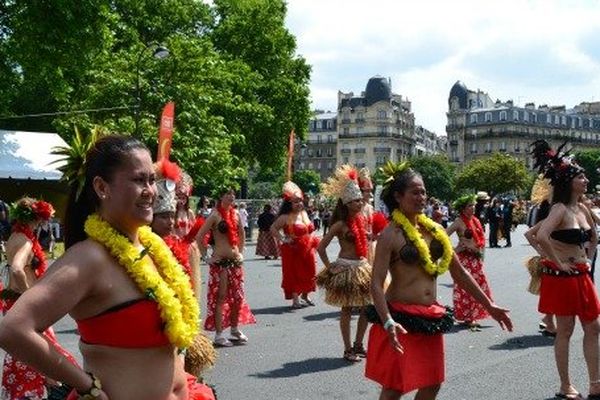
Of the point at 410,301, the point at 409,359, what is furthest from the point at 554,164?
the point at 409,359

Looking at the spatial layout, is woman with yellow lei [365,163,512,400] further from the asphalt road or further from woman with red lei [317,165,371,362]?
woman with red lei [317,165,371,362]

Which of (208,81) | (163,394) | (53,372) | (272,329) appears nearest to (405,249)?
(163,394)

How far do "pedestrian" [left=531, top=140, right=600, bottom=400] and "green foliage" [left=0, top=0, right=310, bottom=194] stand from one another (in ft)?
14.1

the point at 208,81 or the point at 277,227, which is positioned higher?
the point at 208,81

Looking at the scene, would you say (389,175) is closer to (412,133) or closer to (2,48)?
(2,48)

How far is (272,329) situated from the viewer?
10.7m

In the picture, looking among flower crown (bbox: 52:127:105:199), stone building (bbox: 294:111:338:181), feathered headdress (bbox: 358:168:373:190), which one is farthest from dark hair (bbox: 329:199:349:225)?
stone building (bbox: 294:111:338:181)

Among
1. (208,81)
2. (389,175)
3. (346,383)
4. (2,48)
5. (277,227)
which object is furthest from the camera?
(208,81)

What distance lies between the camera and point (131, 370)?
2.87 m

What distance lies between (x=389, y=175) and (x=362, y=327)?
10.6 feet

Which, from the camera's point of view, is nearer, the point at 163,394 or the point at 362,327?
the point at 163,394

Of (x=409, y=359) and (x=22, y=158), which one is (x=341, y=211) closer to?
(x=409, y=359)

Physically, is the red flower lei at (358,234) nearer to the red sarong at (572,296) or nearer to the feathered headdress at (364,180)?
the feathered headdress at (364,180)

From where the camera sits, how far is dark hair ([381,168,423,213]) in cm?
543
